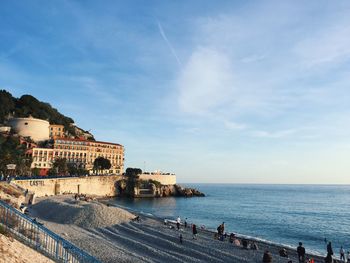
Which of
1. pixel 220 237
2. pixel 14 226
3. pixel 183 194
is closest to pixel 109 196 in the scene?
pixel 183 194

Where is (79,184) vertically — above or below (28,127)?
below

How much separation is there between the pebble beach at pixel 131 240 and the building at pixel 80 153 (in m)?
61.6

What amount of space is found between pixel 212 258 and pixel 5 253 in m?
17.3

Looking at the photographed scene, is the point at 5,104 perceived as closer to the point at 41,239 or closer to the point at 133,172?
the point at 133,172

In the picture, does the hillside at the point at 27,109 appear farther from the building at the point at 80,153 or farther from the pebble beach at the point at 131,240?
the pebble beach at the point at 131,240

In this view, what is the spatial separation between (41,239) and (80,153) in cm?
10393

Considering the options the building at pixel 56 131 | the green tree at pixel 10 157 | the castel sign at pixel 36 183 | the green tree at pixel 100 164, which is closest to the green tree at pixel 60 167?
the green tree at pixel 10 157

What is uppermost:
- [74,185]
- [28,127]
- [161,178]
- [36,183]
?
[28,127]

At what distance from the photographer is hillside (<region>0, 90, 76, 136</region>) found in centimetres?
12106

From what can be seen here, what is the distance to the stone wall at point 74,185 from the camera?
66.0m

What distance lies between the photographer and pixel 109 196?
100 m

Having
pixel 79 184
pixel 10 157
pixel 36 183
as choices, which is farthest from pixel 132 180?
pixel 10 157

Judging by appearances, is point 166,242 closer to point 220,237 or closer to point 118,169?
point 220,237

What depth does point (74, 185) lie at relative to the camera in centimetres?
8350
